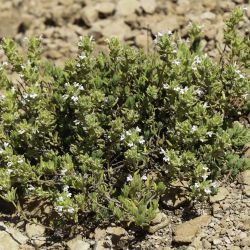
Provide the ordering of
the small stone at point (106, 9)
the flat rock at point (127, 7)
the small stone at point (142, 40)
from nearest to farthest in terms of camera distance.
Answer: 1. the small stone at point (142, 40)
2. the flat rock at point (127, 7)
3. the small stone at point (106, 9)

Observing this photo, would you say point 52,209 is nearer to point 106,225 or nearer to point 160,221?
point 106,225

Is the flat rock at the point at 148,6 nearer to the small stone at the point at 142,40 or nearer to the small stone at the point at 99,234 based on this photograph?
the small stone at the point at 142,40

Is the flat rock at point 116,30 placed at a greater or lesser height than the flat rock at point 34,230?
greater

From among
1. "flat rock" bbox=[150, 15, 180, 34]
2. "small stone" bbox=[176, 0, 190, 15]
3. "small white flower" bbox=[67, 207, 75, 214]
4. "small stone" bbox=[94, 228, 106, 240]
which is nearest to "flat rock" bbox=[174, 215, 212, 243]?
"small stone" bbox=[94, 228, 106, 240]

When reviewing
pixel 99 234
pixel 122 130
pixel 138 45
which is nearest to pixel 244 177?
pixel 122 130

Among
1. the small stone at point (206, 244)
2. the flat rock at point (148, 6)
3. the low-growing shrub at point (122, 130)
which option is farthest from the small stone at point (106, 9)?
the small stone at point (206, 244)

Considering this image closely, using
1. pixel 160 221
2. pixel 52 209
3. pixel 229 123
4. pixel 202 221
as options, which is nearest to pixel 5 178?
pixel 52 209

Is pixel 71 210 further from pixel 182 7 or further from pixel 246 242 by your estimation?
pixel 182 7

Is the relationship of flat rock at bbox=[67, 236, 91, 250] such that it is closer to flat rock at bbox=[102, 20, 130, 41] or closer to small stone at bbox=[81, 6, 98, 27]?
flat rock at bbox=[102, 20, 130, 41]
